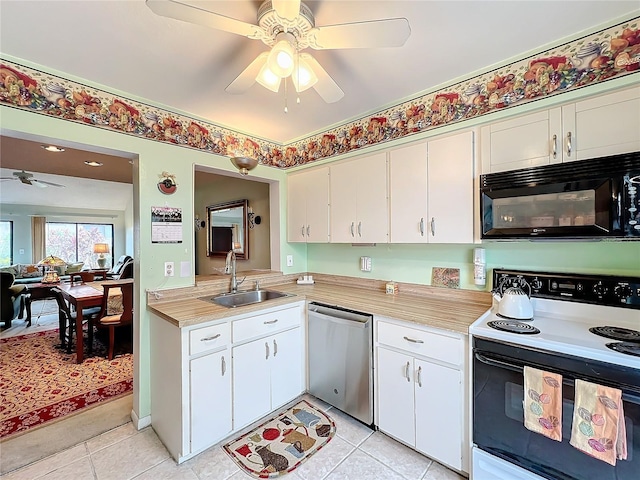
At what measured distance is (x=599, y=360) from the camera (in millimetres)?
1187

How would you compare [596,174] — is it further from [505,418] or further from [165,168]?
[165,168]

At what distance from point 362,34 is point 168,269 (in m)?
2.08

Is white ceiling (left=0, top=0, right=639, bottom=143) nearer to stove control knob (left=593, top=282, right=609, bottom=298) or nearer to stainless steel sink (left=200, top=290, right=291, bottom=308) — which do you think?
stove control knob (left=593, top=282, right=609, bottom=298)

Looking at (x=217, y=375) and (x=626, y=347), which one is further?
(x=217, y=375)

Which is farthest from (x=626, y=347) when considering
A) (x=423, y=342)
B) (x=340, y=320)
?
(x=340, y=320)

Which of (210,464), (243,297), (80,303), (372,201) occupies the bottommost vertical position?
(210,464)

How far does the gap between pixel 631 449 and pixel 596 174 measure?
122cm

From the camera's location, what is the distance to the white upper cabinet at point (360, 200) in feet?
7.64

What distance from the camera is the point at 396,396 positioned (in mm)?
1857

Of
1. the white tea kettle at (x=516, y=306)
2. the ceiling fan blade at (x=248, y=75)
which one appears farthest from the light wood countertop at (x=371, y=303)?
the ceiling fan blade at (x=248, y=75)

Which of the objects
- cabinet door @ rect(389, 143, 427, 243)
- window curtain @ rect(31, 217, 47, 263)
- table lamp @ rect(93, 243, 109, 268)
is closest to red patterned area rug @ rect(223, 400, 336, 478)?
cabinet door @ rect(389, 143, 427, 243)

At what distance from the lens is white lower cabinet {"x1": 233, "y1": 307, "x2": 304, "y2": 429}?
199cm

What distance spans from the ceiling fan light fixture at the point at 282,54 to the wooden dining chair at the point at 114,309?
322 cm

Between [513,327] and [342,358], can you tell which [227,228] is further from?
[513,327]
